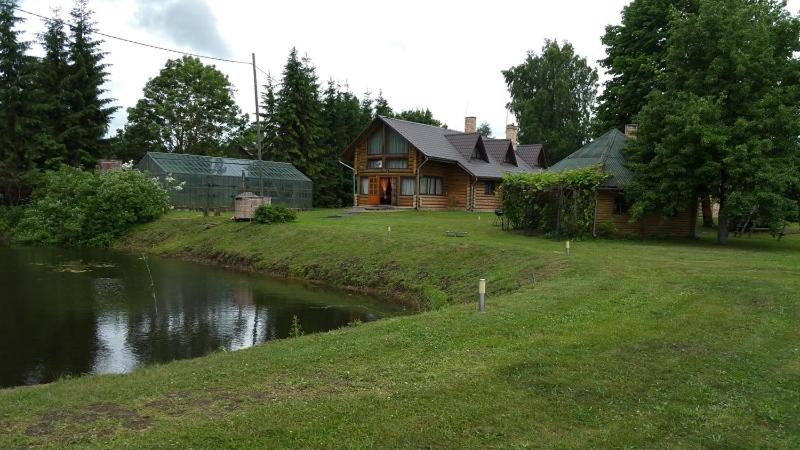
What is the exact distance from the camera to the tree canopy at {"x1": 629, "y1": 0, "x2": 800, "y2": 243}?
20.1 m

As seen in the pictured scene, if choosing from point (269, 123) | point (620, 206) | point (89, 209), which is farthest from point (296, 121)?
point (620, 206)

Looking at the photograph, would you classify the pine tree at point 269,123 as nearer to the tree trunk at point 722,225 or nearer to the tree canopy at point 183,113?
the tree canopy at point 183,113

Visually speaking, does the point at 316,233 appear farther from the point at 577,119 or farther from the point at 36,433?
the point at 577,119

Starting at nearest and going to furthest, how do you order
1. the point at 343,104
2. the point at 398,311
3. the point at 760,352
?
the point at 760,352
the point at 398,311
the point at 343,104

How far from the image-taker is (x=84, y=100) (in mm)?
40250

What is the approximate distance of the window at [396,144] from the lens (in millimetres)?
37959

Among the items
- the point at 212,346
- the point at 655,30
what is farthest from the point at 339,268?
the point at 655,30

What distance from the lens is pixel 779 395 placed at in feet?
21.9

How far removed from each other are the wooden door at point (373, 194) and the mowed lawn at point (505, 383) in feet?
87.2

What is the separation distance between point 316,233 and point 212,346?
13585 mm

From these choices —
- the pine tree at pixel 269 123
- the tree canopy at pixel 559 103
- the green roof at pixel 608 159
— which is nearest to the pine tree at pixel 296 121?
the pine tree at pixel 269 123

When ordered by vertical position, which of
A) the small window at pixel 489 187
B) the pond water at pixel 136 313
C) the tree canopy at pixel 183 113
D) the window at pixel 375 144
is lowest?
the pond water at pixel 136 313

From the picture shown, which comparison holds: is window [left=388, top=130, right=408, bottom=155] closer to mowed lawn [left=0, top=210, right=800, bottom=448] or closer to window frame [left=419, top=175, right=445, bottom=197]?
window frame [left=419, top=175, right=445, bottom=197]

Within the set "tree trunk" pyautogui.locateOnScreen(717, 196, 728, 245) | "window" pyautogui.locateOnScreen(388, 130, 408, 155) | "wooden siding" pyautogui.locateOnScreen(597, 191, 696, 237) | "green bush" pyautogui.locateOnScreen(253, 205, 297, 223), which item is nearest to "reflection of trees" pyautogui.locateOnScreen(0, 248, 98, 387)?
"green bush" pyautogui.locateOnScreen(253, 205, 297, 223)
